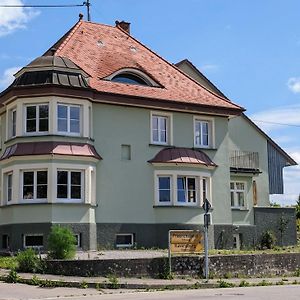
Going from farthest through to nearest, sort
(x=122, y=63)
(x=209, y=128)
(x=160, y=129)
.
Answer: (x=209, y=128) < (x=122, y=63) < (x=160, y=129)

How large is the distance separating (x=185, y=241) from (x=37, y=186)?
799 cm

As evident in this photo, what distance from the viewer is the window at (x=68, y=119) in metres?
26.8

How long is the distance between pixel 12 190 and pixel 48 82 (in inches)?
197

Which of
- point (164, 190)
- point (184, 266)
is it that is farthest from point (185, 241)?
point (164, 190)

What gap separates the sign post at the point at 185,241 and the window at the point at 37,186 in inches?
291

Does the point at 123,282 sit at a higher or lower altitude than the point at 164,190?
lower

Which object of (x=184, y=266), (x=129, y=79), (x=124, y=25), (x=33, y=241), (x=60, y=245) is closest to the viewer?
(x=60, y=245)

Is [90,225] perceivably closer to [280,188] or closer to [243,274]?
[243,274]

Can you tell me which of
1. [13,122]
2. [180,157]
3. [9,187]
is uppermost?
[13,122]

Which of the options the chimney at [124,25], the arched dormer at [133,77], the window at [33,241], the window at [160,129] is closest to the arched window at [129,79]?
the arched dormer at [133,77]

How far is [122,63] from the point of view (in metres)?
30.4

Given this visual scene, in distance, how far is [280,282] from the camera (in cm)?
2083

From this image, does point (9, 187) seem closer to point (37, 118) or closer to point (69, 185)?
point (69, 185)

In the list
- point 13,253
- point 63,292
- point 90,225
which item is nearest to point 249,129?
point 90,225
